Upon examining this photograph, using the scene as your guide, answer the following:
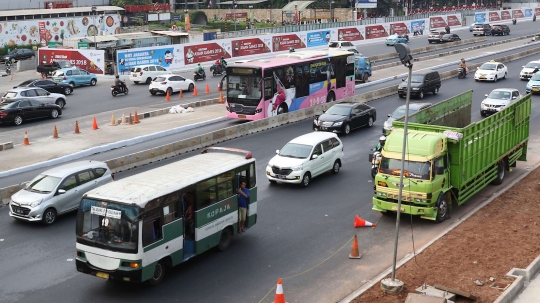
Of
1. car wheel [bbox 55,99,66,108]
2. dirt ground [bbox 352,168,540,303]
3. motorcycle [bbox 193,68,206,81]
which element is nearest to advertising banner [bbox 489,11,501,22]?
motorcycle [bbox 193,68,206,81]

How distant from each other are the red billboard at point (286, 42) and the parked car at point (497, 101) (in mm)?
32013

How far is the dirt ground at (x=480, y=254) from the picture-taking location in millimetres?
15500

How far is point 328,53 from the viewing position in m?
39.2

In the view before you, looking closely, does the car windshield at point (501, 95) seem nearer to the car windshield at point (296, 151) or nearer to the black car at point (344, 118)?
the black car at point (344, 118)

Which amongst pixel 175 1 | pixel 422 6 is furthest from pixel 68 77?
pixel 422 6

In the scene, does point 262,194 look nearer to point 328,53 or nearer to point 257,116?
point 257,116

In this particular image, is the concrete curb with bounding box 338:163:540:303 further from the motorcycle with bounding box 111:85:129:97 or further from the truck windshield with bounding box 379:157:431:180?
the motorcycle with bounding box 111:85:129:97

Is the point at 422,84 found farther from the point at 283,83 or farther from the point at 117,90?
the point at 117,90

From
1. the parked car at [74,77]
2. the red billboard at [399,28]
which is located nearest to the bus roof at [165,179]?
the parked car at [74,77]

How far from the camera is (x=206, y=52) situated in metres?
59.5

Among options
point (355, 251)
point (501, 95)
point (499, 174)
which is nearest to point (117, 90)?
point (501, 95)

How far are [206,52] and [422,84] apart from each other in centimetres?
2349

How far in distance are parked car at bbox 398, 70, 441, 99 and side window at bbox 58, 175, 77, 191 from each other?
978 inches

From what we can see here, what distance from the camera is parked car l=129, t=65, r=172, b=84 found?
5041 cm
